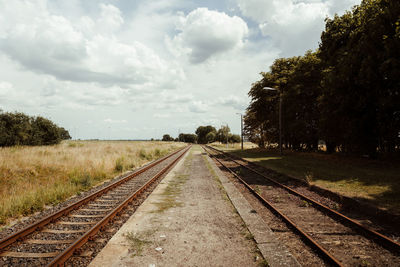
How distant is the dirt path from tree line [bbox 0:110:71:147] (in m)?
33.4

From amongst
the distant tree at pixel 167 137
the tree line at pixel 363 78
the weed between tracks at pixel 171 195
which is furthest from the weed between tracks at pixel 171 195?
the distant tree at pixel 167 137

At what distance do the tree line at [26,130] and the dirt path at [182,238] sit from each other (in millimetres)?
33360

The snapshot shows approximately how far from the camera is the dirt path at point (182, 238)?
417cm

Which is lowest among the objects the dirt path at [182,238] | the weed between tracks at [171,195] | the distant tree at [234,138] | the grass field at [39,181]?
the weed between tracks at [171,195]

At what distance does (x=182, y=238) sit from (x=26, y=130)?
37933mm

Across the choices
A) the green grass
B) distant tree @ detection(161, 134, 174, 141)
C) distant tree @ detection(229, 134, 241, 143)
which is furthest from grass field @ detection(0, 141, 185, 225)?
distant tree @ detection(161, 134, 174, 141)

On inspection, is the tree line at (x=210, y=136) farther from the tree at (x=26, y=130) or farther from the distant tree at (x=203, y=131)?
the tree at (x=26, y=130)

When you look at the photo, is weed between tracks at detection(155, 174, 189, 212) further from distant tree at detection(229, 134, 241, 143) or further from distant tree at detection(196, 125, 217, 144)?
distant tree at detection(196, 125, 217, 144)

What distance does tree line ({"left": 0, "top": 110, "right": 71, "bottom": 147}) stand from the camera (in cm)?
3034

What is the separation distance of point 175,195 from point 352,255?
643 centimetres

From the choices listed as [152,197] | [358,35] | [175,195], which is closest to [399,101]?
[358,35]

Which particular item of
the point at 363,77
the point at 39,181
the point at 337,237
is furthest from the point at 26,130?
the point at 363,77

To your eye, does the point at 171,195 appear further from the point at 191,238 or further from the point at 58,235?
the point at 58,235

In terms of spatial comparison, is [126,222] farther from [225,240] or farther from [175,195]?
[175,195]
